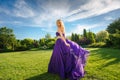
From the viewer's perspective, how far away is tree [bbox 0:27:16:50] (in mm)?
43609

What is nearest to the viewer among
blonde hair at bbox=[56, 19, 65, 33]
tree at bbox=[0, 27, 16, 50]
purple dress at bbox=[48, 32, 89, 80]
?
purple dress at bbox=[48, 32, 89, 80]

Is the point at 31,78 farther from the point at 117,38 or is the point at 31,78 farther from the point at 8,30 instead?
the point at 8,30

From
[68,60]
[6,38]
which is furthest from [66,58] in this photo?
[6,38]

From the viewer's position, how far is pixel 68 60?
6.60 metres

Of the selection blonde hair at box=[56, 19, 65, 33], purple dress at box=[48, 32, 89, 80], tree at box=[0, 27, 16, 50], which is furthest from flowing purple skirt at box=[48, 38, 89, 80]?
tree at box=[0, 27, 16, 50]

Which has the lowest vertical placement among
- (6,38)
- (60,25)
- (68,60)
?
(68,60)

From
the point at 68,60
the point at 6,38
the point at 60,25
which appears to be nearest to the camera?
the point at 68,60

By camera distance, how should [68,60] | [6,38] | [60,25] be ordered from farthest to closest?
[6,38] < [60,25] < [68,60]

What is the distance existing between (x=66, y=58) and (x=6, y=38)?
42191mm

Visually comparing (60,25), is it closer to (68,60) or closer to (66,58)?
(66,58)

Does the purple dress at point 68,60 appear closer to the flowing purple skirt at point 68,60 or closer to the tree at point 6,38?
the flowing purple skirt at point 68,60

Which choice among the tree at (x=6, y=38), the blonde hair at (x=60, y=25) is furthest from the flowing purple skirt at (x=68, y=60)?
the tree at (x=6, y=38)

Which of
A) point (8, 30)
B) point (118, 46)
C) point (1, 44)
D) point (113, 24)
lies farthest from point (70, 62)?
point (113, 24)

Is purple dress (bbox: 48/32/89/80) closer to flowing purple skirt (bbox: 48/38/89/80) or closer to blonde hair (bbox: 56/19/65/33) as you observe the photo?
flowing purple skirt (bbox: 48/38/89/80)
